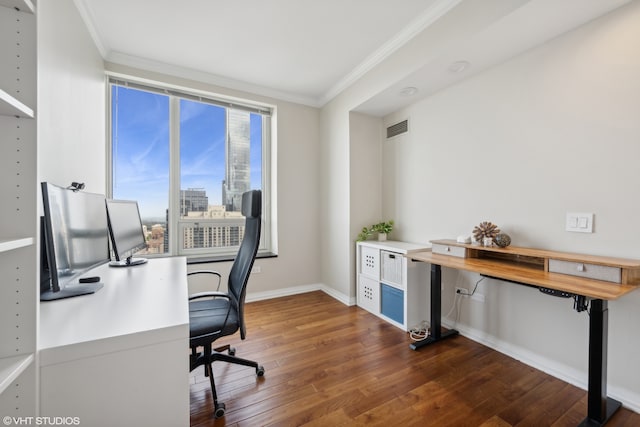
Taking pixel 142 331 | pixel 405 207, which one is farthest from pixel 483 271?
pixel 142 331

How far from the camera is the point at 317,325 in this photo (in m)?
2.69

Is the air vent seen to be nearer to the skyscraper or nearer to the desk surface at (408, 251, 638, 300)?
the desk surface at (408, 251, 638, 300)

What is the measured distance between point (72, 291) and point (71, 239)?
29 cm

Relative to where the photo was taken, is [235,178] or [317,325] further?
[235,178]

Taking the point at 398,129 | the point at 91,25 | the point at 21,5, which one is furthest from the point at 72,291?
the point at 398,129

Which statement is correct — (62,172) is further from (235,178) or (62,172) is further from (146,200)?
(235,178)

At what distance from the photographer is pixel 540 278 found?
61.3 inches

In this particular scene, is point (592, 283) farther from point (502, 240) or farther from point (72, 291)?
point (72, 291)

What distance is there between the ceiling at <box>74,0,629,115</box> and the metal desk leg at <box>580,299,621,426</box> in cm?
179

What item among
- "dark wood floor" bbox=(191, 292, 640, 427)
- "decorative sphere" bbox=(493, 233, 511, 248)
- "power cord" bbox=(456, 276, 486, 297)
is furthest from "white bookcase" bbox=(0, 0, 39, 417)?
"power cord" bbox=(456, 276, 486, 297)

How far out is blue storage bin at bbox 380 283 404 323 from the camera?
2605mm

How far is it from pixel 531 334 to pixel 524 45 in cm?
A: 219

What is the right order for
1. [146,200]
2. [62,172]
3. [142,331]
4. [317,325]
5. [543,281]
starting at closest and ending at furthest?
[142,331] → [543,281] → [62,172] → [317,325] → [146,200]

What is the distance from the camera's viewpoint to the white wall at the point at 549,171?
5.19 ft
